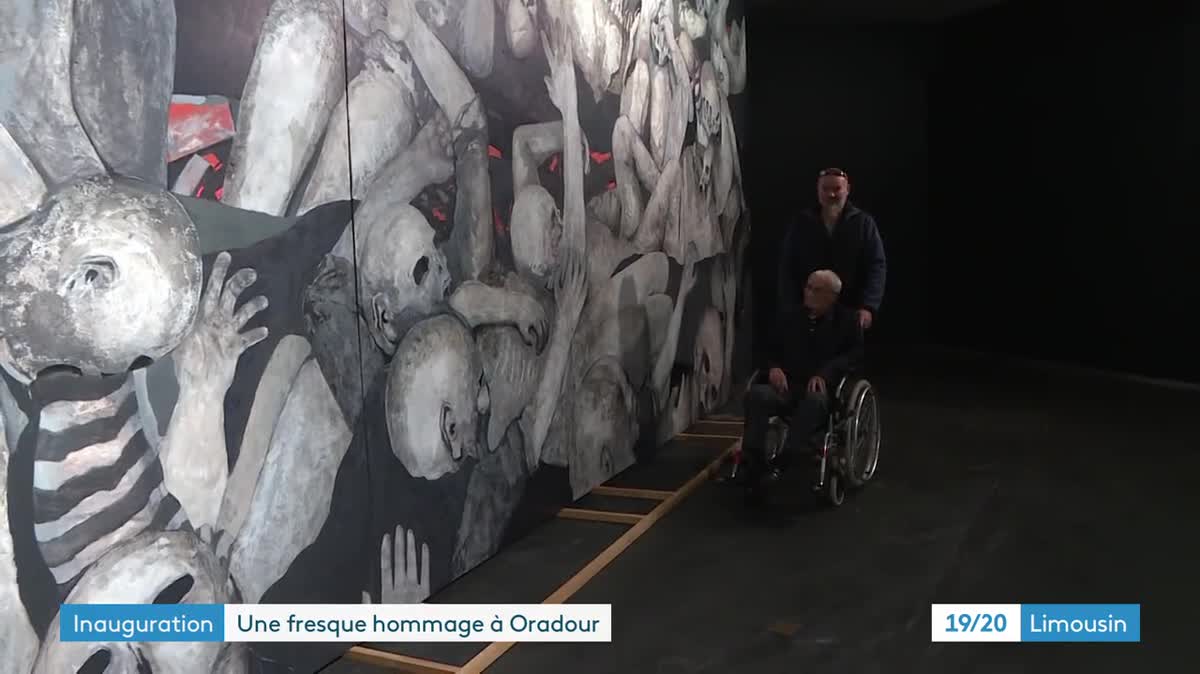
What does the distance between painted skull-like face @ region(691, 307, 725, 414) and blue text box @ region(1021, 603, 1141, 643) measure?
2.81m

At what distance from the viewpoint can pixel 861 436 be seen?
4.19 metres

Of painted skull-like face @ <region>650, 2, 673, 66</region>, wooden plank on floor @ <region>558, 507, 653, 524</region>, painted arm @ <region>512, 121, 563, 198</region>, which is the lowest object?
wooden plank on floor @ <region>558, 507, 653, 524</region>

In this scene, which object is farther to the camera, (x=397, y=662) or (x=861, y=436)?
(x=861, y=436)

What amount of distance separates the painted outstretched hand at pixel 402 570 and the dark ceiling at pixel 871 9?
19.1 ft

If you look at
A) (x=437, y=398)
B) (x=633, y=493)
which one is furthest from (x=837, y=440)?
(x=437, y=398)

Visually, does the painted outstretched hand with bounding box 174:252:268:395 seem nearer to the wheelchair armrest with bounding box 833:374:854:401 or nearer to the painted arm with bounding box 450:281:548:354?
the painted arm with bounding box 450:281:548:354

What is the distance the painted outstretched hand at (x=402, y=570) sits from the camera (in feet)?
9.27

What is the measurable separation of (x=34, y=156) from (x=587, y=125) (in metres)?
2.55

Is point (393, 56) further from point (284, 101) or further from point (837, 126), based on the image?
point (837, 126)

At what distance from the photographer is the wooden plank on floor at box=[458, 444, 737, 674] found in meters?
2.64

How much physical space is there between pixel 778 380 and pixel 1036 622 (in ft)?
4.57

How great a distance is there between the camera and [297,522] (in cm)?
247

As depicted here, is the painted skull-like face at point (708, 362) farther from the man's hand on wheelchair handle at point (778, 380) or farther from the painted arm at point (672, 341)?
the man's hand on wheelchair handle at point (778, 380)

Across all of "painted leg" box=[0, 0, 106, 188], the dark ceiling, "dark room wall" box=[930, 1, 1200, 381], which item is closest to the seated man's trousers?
"painted leg" box=[0, 0, 106, 188]
